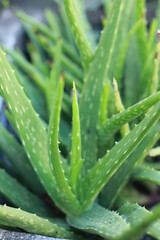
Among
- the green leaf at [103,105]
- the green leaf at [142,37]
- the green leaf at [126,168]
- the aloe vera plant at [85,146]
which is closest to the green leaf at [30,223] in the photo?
the aloe vera plant at [85,146]

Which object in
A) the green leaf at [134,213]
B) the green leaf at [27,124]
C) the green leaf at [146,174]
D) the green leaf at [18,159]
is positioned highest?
the green leaf at [27,124]

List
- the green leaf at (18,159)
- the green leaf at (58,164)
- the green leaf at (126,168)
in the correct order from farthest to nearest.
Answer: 1. the green leaf at (18,159)
2. the green leaf at (126,168)
3. the green leaf at (58,164)

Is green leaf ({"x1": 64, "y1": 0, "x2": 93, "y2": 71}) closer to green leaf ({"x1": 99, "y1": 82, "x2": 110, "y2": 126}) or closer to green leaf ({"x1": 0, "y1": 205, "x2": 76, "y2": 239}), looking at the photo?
green leaf ({"x1": 99, "y1": 82, "x2": 110, "y2": 126})

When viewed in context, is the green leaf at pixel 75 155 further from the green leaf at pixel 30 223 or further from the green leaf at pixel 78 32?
the green leaf at pixel 78 32

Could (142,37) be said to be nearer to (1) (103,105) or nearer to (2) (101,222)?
(1) (103,105)

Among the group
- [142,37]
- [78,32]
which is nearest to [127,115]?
[78,32]

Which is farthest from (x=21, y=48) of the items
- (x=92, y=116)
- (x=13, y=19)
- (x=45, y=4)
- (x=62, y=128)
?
(x=92, y=116)

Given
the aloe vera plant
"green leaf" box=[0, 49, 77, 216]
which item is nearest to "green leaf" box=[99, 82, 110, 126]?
the aloe vera plant

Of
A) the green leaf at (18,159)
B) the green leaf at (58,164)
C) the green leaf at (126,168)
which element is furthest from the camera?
the green leaf at (18,159)

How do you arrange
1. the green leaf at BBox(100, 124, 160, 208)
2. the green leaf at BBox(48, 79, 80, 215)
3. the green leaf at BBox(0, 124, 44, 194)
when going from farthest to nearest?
1. the green leaf at BBox(0, 124, 44, 194)
2. the green leaf at BBox(100, 124, 160, 208)
3. the green leaf at BBox(48, 79, 80, 215)
